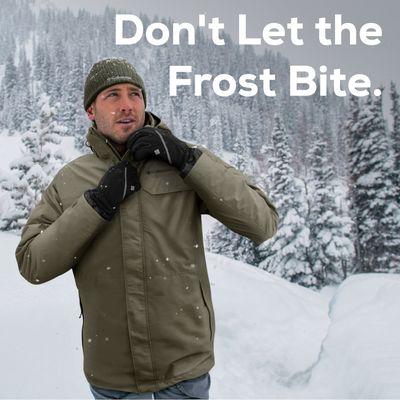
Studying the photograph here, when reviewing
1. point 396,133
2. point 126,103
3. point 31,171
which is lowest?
point 31,171

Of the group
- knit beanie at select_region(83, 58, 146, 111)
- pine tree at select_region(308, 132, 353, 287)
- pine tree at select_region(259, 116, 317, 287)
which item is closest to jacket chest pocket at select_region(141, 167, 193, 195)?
knit beanie at select_region(83, 58, 146, 111)

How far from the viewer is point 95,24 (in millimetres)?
186500

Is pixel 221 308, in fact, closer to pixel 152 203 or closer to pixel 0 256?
pixel 152 203

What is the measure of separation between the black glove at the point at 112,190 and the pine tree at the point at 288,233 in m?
29.0

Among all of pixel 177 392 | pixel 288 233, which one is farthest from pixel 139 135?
pixel 288 233

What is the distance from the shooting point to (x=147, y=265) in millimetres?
2377

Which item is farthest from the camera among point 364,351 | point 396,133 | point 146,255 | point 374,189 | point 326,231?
point 396,133

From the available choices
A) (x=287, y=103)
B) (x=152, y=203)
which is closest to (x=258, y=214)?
(x=152, y=203)

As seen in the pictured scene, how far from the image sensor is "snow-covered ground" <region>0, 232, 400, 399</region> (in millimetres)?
5473

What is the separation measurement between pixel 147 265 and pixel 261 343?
6.63 m

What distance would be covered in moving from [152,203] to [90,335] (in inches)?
33.3

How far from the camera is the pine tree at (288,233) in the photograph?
3091cm

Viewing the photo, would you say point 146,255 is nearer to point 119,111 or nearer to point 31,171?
point 119,111

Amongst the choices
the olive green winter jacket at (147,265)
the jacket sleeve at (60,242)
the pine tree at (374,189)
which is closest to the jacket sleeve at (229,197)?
the olive green winter jacket at (147,265)
